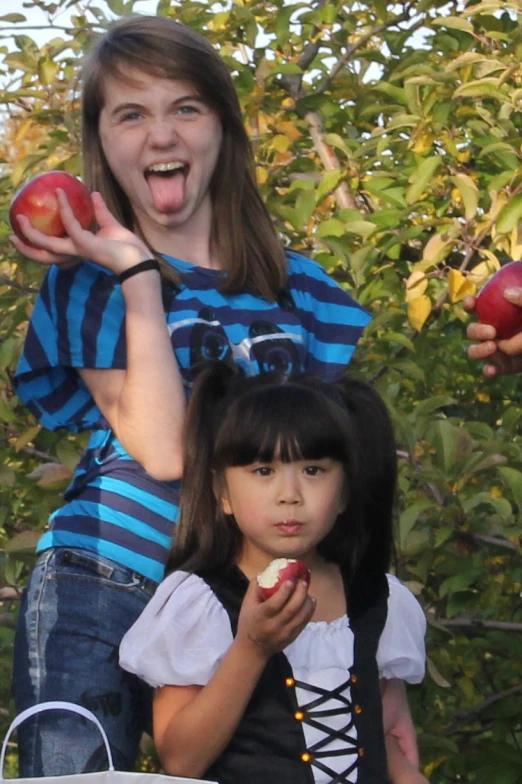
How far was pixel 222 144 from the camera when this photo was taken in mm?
2189

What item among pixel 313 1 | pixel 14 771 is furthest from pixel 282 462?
pixel 14 771

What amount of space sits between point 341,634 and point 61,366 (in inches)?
20.3

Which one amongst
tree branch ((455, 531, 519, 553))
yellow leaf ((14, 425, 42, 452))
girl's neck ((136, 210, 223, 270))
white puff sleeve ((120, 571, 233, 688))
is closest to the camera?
white puff sleeve ((120, 571, 233, 688))

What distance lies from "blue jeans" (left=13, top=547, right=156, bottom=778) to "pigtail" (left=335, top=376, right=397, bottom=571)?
307 millimetres

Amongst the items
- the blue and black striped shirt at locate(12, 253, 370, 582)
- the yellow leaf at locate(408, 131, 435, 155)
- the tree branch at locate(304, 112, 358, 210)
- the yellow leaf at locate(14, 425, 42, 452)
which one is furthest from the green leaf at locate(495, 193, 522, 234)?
the yellow leaf at locate(14, 425, 42, 452)

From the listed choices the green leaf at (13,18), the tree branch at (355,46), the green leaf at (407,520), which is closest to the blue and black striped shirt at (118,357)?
the green leaf at (407,520)

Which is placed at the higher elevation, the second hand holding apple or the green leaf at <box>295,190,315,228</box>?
the second hand holding apple

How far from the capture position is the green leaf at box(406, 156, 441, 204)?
294cm

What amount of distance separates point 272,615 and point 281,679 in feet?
0.62

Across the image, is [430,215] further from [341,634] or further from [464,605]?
[341,634]

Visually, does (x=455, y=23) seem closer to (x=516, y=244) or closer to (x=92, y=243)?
(x=516, y=244)

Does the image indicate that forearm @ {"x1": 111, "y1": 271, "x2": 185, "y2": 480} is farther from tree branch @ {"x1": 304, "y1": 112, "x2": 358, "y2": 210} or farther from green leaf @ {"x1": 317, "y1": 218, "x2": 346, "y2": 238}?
tree branch @ {"x1": 304, "y1": 112, "x2": 358, "y2": 210}

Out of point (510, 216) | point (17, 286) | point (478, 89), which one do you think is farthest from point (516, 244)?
point (17, 286)

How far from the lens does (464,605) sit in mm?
2854
